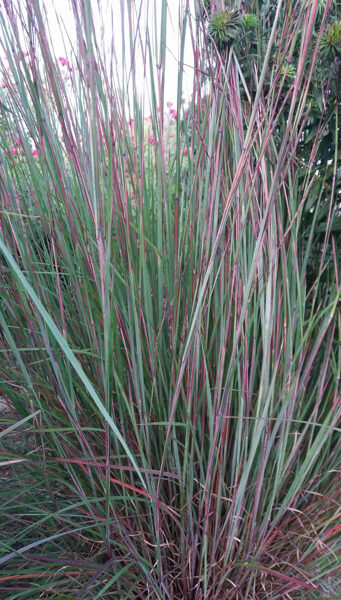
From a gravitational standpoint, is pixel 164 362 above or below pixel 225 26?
below

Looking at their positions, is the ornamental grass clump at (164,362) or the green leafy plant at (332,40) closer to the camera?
the ornamental grass clump at (164,362)

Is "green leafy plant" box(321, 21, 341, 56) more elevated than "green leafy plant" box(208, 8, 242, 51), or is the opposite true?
"green leafy plant" box(208, 8, 242, 51)

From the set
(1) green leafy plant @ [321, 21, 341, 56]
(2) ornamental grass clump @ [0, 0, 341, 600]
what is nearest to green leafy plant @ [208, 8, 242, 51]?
(2) ornamental grass clump @ [0, 0, 341, 600]

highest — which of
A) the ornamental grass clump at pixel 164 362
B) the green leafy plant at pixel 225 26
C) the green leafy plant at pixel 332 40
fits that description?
the green leafy plant at pixel 225 26

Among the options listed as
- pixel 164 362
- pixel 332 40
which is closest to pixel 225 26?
pixel 332 40

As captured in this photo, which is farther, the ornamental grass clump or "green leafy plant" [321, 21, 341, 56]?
"green leafy plant" [321, 21, 341, 56]

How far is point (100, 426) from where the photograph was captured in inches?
33.9

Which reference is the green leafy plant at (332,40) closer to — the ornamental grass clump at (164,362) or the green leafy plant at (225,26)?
the ornamental grass clump at (164,362)

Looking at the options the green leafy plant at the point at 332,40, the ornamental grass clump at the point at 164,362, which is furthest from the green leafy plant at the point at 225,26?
the green leafy plant at the point at 332,40

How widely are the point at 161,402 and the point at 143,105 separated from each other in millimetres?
542

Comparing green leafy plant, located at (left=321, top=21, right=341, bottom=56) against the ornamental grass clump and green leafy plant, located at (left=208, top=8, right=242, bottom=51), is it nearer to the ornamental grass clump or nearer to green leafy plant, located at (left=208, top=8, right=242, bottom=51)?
the ornamental grass clump

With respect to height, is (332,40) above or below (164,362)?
above

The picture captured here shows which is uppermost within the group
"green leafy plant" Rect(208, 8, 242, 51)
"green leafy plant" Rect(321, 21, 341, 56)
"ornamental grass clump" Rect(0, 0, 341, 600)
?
"green leafy plant" Rect(208, 8, 242, 51)

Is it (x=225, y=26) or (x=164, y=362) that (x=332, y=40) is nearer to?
(x=225, y=26)
